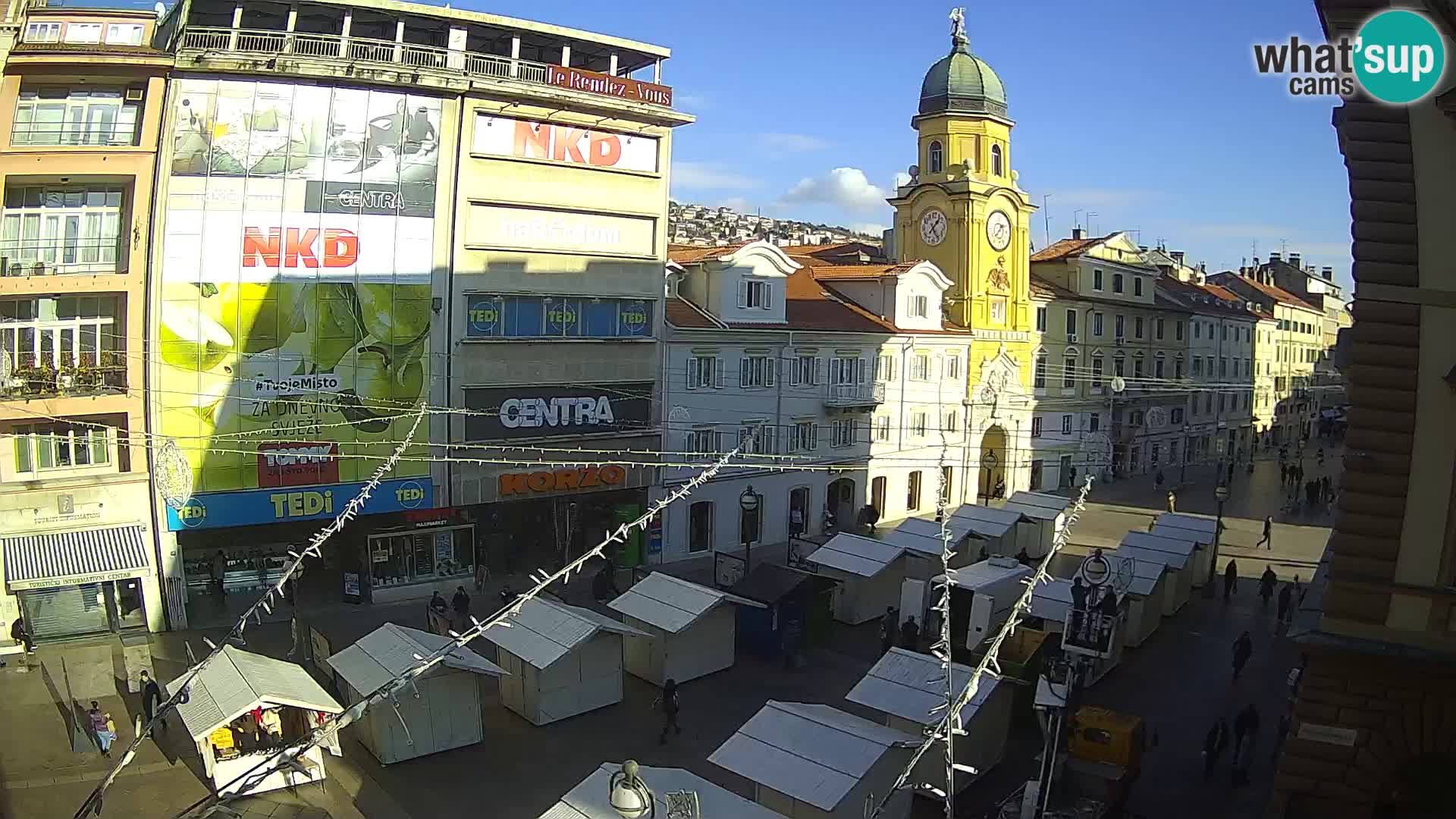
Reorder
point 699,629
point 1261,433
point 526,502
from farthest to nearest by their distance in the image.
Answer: point 1261,433
point 526,502
point 699,629

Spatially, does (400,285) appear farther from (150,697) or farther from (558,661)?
(558,661)

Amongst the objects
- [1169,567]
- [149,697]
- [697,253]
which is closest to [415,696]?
[149,697]

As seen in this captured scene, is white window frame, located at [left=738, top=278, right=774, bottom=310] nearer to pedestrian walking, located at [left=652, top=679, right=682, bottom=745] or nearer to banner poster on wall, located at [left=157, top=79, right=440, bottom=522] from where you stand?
banner poster on wall, located at [left=157, top=79, right=440, bottom=522]

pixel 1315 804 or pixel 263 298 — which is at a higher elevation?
pixel 263 298

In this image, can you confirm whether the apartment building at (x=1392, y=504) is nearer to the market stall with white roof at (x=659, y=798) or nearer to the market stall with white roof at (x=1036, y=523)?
the market stall with white roof at (x=659, y=798)

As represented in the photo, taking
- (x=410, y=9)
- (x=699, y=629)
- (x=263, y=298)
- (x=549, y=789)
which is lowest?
(x=549, y=789)

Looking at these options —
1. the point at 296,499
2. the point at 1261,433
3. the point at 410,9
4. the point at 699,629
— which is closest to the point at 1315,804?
the point at 699,629

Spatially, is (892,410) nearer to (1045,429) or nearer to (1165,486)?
(1045,429)
